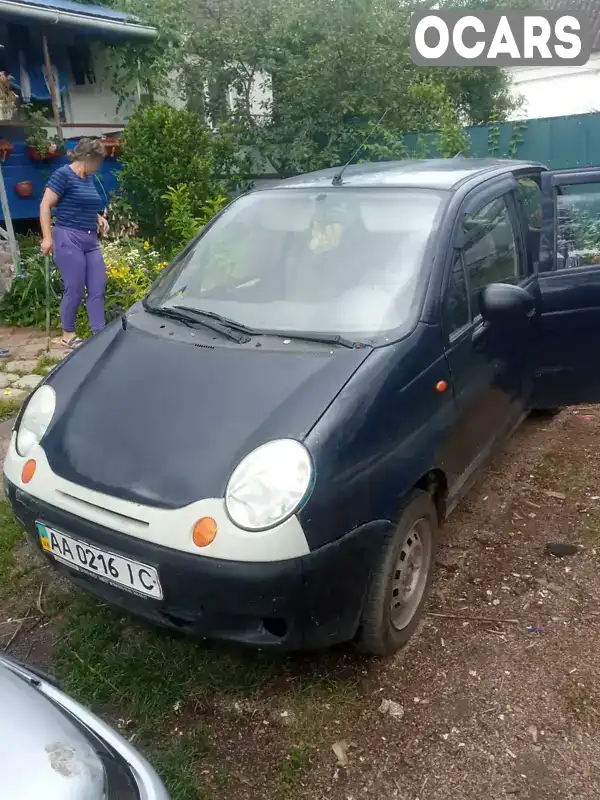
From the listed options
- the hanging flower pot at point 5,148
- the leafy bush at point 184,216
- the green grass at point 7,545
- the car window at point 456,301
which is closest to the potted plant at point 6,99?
the hanging flower pot at point 5,148

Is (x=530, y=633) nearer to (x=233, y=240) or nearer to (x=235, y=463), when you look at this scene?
(x=235, y=463)

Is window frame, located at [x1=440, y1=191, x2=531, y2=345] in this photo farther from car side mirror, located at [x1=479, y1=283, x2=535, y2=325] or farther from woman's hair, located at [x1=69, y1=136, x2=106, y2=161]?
woman's hair, located at [x1=69, y1=136, x2=106, y2=161]

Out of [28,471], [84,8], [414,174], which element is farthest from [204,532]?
[84,8]

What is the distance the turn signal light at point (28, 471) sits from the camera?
2.56 meters

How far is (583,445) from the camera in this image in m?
4.40

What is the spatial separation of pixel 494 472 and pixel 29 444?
268cm

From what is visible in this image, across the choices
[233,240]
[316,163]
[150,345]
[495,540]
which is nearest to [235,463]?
[150,345]

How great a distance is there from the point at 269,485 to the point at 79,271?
4.39 meters

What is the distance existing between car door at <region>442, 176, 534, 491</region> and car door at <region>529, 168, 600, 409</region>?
0.19 metres

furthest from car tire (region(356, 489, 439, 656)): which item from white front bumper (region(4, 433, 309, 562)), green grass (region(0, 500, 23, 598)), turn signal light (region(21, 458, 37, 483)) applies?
green grass (region(0, 500, 23, 598))

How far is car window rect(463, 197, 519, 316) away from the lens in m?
3.17

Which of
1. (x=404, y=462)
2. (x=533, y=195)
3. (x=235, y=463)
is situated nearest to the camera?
(x=235, y=463)

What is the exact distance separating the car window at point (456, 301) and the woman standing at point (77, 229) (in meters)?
3.45

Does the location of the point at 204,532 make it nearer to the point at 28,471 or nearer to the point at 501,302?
the point at 28,471
